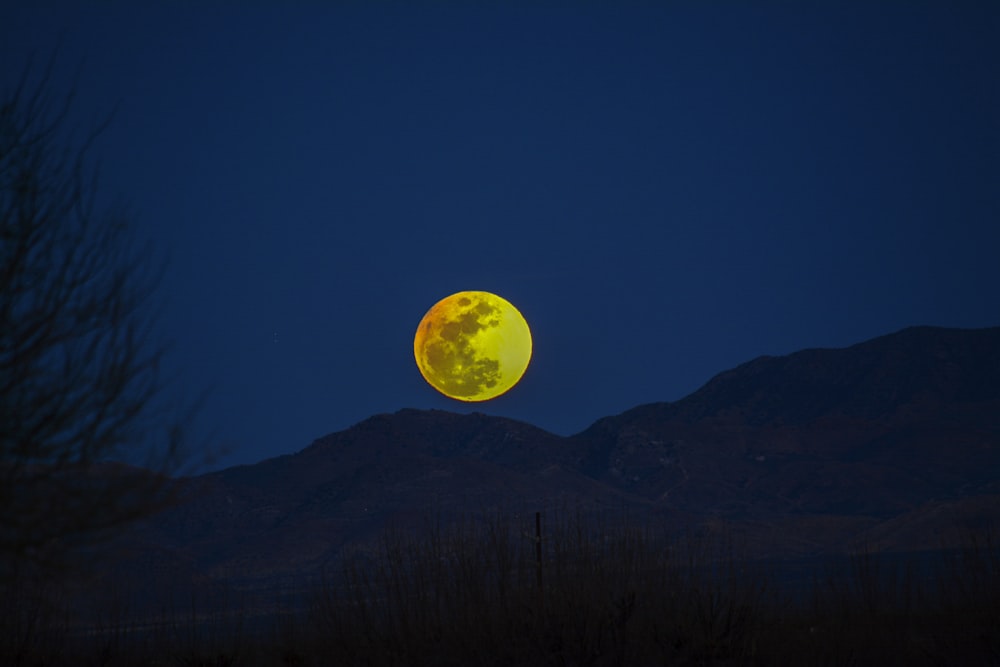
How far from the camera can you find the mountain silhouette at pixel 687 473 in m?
97.9

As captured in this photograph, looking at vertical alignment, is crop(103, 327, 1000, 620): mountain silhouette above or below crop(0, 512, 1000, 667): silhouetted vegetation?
above

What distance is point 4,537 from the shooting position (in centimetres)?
785

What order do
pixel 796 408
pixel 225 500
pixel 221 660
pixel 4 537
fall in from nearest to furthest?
pixel 4 537, pixel 221 660, pixel 225 500, pixel 796 408

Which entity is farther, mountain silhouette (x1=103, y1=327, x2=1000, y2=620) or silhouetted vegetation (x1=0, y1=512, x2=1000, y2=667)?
mountain silhouette (x1=103, y1=327, x2=1000, y2=620)

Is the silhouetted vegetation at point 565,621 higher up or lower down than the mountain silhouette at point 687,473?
lower down

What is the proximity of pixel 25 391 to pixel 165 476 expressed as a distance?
123 centimetres

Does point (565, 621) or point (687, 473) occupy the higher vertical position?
point (687, 473)

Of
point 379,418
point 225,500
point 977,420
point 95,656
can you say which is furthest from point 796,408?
point 95,656

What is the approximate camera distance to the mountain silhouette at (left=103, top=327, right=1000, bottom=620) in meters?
97.9

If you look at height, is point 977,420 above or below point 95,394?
above

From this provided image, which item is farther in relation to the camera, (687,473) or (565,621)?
(687,473)

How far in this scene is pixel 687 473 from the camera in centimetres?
11662

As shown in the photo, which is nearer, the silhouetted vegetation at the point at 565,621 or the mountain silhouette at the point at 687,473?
the silhouetted vegetation at the point at 565,621

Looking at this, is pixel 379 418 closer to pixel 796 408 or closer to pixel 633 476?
pixel 633 476
